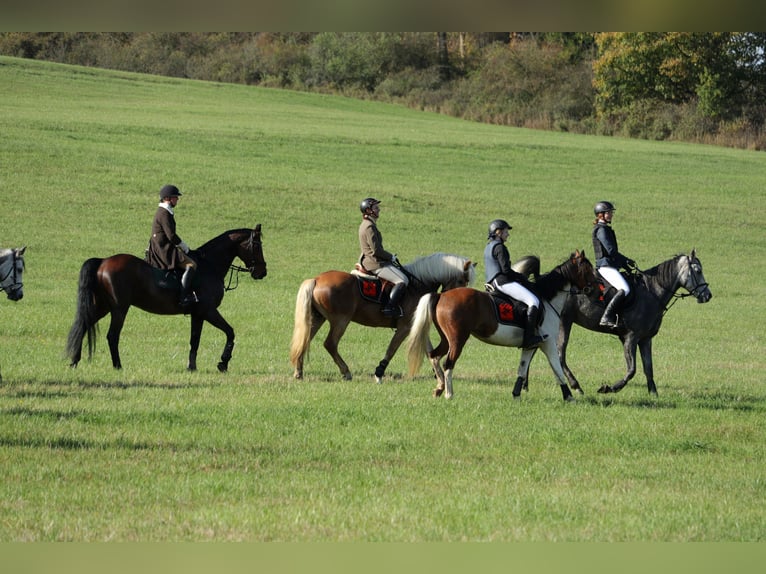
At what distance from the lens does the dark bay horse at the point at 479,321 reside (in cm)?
1247

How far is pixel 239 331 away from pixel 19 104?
117 ft

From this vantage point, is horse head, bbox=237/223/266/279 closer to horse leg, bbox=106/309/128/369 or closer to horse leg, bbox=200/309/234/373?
horse leg, bbox=200/309/234/373

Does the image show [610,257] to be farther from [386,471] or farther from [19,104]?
Answer: [19,104]

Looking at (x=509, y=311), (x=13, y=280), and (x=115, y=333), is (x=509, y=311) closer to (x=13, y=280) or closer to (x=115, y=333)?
(x=115, y=333)

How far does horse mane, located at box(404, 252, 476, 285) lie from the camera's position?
47.4 ft

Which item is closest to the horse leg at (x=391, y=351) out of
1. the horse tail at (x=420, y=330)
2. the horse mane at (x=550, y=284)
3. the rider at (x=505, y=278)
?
the horse tail at (x=420, y=330)

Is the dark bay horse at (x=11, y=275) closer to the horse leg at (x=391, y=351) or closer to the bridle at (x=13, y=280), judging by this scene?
the bridle at (x=13, y=280)

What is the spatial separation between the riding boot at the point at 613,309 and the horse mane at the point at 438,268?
6.97 ft

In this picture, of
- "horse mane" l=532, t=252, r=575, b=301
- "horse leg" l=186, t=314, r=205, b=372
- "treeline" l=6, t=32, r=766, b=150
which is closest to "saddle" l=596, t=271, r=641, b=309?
"horse mane" l=532, t=252, r=575, b=301

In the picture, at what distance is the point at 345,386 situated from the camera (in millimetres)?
13664

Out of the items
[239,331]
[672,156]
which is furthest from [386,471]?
[672,156]


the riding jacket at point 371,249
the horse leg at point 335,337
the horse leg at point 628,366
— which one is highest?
the riding jacket at point 371,249

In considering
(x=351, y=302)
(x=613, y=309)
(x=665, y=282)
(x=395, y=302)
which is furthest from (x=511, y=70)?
(x=351, y=302)

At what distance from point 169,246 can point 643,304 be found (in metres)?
7.17
